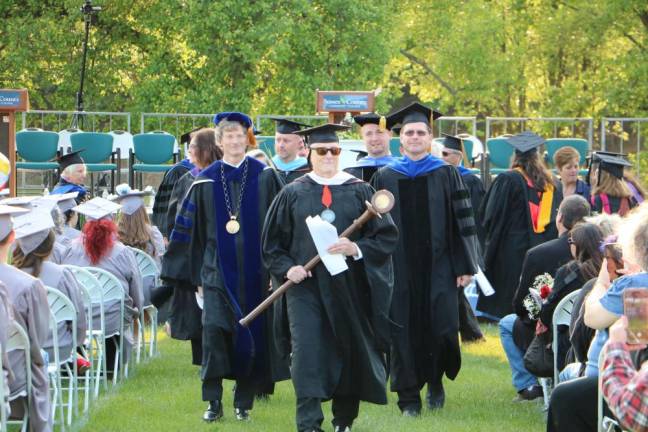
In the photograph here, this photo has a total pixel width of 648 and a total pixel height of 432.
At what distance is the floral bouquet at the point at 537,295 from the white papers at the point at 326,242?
1279mm

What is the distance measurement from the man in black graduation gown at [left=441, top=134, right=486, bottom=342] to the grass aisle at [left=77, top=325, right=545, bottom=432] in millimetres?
300

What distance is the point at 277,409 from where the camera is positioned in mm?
8516

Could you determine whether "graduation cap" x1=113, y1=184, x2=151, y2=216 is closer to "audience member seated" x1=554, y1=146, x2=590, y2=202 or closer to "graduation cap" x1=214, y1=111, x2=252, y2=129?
"graduation cap" x1=214, y1=111, x2=252, y2=129

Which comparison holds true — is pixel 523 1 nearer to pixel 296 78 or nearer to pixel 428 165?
pixel 296 78

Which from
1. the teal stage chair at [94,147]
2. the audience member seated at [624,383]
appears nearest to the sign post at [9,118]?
the teal stage chair at [94,147]

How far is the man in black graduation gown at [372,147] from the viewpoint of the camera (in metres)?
9.35

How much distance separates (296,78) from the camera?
2745cm

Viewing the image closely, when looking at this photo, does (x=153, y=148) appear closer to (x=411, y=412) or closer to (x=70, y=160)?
(x=70, y=160)

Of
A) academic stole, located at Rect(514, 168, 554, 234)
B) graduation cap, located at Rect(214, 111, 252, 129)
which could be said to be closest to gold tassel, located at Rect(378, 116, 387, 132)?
graduation cap, located at Rect(214, 111, 252, 129)

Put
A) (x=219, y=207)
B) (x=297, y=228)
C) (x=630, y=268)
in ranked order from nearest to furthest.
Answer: (x=630, y=268) < (x=297, y=228) < (x=219, y=207)

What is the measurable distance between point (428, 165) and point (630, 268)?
11.6 feet

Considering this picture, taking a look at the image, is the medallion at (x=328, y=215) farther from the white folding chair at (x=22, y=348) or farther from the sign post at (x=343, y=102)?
the sign post at (x=343, y=102)

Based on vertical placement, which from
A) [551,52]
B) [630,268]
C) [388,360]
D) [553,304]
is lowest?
[388,360]

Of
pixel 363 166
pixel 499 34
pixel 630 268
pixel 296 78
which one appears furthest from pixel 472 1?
pixel 630 268
